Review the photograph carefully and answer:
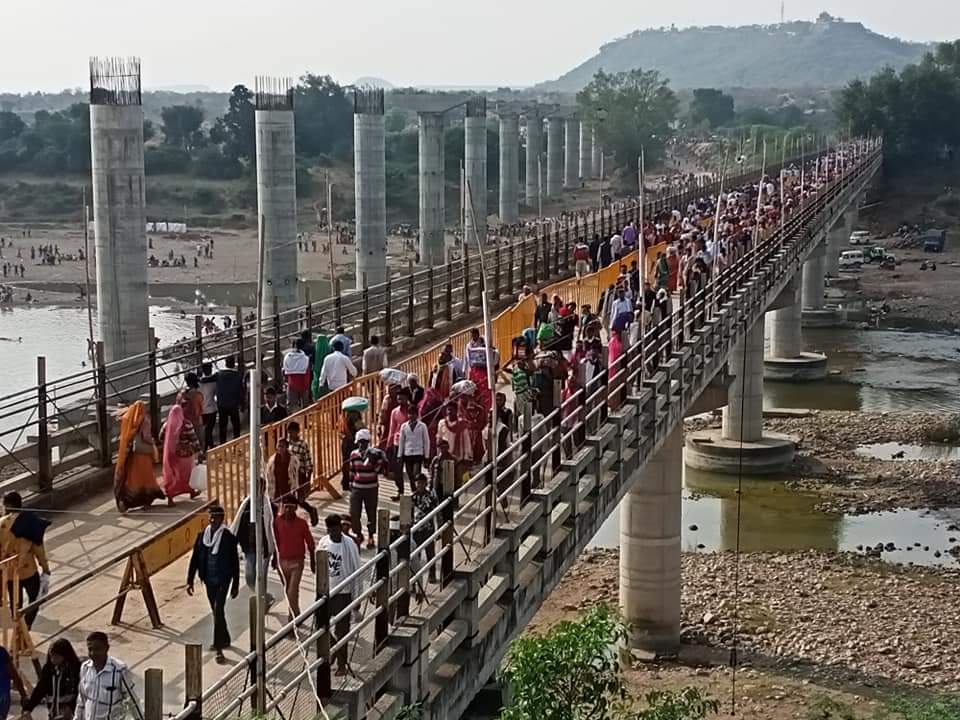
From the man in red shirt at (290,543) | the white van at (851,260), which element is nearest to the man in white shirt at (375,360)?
the man in red shirt at (290,543)

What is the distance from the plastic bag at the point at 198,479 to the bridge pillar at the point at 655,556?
35.7ft

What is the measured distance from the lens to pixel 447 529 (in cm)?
1055

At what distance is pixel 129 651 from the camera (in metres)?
10.9

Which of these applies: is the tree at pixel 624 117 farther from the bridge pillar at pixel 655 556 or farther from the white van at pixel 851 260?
the bridge pillar at pixel 655 556

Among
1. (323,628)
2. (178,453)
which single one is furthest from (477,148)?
(323,628)

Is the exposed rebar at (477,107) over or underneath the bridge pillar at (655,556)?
over

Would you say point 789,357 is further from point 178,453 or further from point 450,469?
point 450,469

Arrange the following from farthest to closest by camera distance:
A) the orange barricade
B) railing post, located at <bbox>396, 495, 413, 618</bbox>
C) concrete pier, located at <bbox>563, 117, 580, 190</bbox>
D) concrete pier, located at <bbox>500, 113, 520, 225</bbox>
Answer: concrete pier, located at <bbox>563, 117, 580, 190</bbox>
concrete pier, located at <bbox>500, 113, 520, 225</bbox>
the orange barricade
railing post, located at <bbox>396, 495, 413, 618</bbox>

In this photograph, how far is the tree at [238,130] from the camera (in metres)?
108

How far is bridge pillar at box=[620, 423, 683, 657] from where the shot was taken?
24750mm

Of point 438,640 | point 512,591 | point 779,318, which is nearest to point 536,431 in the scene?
point 512,591

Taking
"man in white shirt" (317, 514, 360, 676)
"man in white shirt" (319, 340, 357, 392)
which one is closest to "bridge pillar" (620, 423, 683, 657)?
"man in white shirt" (319, 340, 357, 392)

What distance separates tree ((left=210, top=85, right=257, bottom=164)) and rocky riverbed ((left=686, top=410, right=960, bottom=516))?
68483 mm

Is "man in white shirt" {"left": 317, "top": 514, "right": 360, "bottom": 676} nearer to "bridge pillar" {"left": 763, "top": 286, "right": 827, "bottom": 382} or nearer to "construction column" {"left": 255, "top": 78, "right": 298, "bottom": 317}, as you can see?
"construction column" {"left": 255, "top": 78, "right": 298, "bottom": 317}
